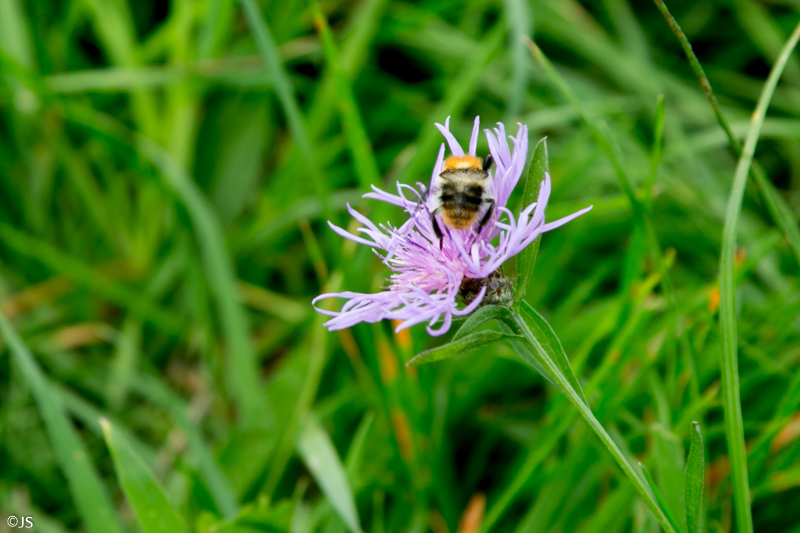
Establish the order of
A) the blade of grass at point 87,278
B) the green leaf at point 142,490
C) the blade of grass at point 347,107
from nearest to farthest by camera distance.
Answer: the green leaf at point 142,490, the blade of grass at point 347,107, the blade of grass at point 87,278

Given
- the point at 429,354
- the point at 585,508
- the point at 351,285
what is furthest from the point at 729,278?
the point at 351,285

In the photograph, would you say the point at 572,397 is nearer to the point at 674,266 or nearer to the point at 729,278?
the point at 729,278

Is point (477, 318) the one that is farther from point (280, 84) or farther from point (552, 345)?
point (280, 84)

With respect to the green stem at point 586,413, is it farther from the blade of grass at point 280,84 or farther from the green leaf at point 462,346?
the blade of grass at point 280,84

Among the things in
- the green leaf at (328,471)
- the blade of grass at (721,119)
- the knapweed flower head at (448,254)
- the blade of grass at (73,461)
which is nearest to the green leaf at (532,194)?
the knapweed flower head at (448,254)

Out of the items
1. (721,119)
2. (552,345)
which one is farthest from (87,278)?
(721,119)
